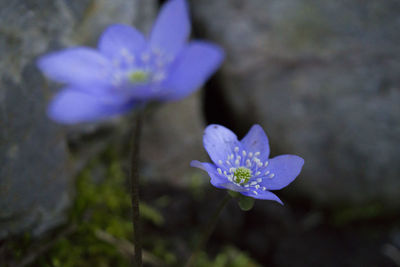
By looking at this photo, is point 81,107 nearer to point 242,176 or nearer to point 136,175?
point 136,175

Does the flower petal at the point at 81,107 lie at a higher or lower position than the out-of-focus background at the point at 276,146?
higher

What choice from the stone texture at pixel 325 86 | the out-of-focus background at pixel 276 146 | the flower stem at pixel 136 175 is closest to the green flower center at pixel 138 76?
the flower stem at pixel 136 175

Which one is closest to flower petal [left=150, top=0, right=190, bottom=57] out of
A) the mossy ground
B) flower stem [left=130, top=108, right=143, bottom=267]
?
flower stem [left=130, top=108, right=143, bottom=267]

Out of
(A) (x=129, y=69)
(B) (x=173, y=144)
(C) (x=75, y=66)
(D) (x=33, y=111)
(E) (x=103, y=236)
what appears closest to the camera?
(C) (x=75, y=66)

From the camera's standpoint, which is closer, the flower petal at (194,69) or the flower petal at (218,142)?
the flower petal at (194,69)

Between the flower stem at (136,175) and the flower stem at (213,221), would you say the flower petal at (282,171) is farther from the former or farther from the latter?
the flower stem at (136,175)

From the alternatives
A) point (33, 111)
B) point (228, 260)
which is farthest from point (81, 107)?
point (228, 260)

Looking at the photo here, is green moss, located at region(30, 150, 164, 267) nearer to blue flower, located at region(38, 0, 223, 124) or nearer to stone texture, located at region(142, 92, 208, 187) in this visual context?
stone texture, located at region(142, 92, 208, 187)

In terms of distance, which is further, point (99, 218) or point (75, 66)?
point (99, 218)
